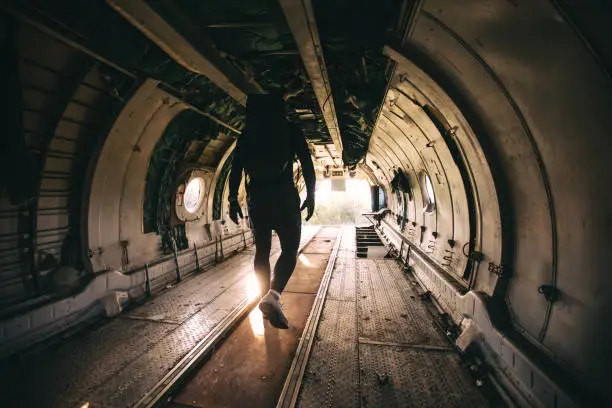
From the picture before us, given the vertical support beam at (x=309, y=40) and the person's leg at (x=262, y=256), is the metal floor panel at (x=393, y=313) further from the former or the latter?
the vertical support beam at (x=309, y=40)

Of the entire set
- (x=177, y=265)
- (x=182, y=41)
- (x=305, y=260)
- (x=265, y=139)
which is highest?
(x=182, y=41)

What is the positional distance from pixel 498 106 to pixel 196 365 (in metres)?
4.30

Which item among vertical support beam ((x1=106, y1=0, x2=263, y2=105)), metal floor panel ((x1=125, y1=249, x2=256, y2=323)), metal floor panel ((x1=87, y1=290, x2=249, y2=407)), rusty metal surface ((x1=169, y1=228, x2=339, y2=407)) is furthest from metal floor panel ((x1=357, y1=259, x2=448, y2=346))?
vertical support beam ((x1=106, y1=0, x2=263, y2=105))

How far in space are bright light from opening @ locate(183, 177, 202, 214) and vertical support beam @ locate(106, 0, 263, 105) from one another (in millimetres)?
4423

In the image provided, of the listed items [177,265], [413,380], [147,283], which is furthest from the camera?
[177,265]

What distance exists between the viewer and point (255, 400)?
254cm

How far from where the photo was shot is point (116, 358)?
3227 mm

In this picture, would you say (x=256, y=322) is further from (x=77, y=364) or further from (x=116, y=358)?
(x=77, y=364)

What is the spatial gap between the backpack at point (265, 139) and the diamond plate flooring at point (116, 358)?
8.17 ft

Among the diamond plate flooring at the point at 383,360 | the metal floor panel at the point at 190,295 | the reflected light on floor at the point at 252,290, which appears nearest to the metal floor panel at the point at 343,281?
the diamond plate flooring at the point at 383,360

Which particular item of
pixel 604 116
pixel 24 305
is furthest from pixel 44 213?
pixel 604 116

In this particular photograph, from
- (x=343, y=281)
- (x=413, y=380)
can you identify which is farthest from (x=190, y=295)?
(x=413, y=380)

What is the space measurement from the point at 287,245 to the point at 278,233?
8.0 inches

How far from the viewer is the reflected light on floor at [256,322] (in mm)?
3861
